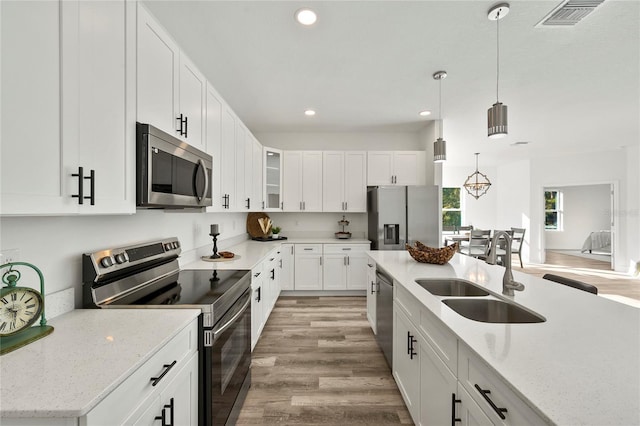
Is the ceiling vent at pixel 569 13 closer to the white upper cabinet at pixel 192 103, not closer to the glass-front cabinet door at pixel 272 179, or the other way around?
the white upper cabinet at pixel 192 103

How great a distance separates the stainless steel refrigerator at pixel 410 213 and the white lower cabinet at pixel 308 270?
1081mm

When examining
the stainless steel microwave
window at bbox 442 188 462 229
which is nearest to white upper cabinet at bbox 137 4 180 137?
the stainless steel microwave

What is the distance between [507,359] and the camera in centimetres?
90

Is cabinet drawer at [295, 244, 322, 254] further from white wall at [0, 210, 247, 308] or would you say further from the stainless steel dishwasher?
white wall at [0, 210, 247, 308]

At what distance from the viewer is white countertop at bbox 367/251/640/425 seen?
0.69 metres

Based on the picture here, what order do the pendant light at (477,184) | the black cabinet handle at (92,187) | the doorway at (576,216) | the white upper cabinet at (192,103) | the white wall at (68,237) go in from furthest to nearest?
the doorway at (576,216), the pendant light at (477,184), the white upper cabinet at (192,103), the white wall at (68,237), the black cabinet handle at (92,187)

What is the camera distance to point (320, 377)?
7.61 ft

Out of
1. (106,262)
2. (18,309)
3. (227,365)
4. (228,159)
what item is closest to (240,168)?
(228,159)

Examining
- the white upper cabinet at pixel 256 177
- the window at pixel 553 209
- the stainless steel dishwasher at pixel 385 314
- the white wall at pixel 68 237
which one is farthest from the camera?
the window at pixel 553 209

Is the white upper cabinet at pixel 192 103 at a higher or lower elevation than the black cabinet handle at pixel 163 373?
higher

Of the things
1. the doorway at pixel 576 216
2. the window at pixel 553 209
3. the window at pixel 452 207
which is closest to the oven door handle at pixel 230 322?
the window at pixel 452 207

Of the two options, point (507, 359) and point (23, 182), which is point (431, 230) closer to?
point (507, 359)

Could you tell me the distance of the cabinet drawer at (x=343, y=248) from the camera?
452cm

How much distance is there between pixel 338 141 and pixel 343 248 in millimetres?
1959
